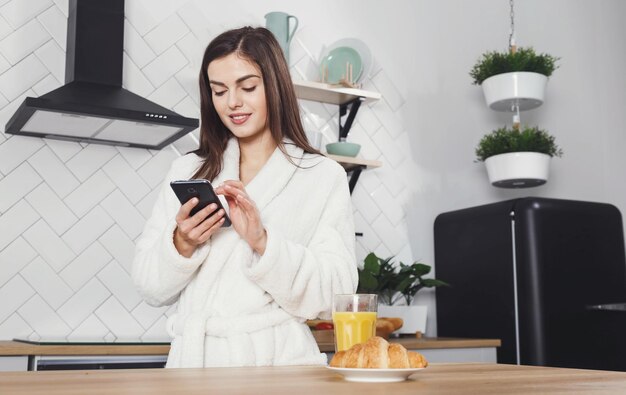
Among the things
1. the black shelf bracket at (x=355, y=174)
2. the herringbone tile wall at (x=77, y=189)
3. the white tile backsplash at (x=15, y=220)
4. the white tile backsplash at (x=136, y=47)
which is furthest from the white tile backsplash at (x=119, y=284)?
the black shelf bracket at (x=355, y=174)

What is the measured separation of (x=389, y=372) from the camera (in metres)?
0.99

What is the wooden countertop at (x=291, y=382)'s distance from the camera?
0.87 metres

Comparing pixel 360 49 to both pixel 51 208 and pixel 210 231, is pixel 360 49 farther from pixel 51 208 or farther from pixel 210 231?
pixel 210 231

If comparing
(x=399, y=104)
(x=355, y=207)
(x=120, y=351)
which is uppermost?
(x=399, y=104)

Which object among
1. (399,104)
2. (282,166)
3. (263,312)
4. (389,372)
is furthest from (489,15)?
(389,372)

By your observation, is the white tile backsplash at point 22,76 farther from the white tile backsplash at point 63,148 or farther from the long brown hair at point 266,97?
the long brown hair at point 266,97

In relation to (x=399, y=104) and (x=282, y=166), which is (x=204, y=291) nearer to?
(x=282, y=166)

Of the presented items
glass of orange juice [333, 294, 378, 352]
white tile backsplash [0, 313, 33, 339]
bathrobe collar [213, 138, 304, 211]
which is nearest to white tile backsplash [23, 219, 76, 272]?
white tile backsplash [0, 313, 33, 339]

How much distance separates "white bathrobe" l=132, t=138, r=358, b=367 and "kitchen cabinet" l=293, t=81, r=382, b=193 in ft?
4.33

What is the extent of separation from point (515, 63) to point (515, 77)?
0.07 meters

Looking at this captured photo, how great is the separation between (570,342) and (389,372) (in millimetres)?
2063

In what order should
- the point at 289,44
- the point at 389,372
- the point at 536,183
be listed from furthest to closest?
the point at 536,183 → the point at 289,44 → the point at 389,372

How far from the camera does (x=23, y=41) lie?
269 centimetres

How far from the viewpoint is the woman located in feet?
4.82
